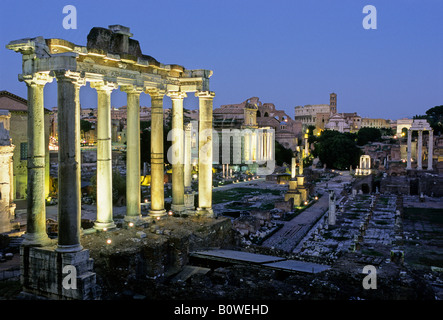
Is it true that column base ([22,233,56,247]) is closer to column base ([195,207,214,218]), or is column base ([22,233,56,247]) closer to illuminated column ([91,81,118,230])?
illuminated column ([91,81,118,230])

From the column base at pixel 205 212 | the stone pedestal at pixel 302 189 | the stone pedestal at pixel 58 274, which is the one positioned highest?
the column base at pixel 205 212

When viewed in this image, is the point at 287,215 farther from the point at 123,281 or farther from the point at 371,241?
the point at 123,281

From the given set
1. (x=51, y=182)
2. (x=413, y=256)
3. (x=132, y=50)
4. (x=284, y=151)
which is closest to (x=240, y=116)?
(x=284, y=151)

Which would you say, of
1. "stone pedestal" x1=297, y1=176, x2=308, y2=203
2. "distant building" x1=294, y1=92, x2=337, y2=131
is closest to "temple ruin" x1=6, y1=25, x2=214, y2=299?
"stone pedestal" x1=297, y1=176, x2=308, y2=203

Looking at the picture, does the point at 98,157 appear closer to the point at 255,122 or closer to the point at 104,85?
the point at 104,85

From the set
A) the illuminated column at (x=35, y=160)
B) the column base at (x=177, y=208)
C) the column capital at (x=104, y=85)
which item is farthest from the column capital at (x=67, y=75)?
the column base at (x=177, y=208)

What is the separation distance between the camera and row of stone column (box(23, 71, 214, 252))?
914 cm

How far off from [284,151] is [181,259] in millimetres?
65748

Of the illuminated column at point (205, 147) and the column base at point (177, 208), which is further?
the column base at point (177, 208)

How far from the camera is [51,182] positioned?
3566 centimetres

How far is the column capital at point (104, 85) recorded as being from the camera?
11594 millimetres

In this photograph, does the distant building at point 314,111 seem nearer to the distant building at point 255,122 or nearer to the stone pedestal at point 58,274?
the distant building at point 255,122

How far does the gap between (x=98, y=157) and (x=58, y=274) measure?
12.8 feet

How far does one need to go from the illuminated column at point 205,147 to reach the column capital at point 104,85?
354cm
